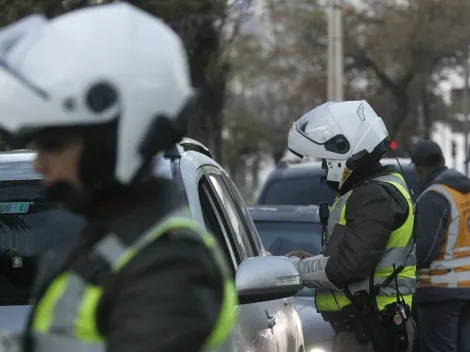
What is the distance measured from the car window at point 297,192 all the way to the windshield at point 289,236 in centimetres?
210

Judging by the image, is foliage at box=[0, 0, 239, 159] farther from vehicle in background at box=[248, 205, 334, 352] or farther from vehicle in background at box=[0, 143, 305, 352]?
vehicle in background at box=[0, 143, 305, 352]

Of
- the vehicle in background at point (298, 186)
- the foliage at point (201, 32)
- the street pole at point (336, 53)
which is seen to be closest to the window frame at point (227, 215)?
the foliage at point (201, 32)

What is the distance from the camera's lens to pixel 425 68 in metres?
40.4

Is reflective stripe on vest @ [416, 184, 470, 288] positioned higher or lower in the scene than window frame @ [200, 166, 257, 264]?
lower

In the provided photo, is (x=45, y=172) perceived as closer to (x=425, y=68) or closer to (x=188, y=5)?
(x=188, y=5)

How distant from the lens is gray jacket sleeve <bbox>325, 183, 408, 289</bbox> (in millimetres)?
4828

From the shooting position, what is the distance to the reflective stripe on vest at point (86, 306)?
1.86m

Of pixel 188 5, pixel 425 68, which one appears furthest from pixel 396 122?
pixel 188 5

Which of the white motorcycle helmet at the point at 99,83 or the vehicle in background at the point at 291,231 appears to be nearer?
the white motorcycle helmet at the point at 99,83

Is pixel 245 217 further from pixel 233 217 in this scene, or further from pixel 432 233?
pixel 432 233

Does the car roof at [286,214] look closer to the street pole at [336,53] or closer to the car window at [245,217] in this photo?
the car window at [245,217]

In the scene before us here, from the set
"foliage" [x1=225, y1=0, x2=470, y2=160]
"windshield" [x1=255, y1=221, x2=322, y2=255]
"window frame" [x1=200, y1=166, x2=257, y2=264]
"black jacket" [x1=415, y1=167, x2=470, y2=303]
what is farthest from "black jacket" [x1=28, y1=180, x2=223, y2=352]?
"foliage" [x1=225, y1=0, x2=470, y2=160]

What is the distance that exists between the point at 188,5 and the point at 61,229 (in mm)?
8525

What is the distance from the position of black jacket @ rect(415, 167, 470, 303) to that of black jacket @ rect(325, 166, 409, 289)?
150 centimetres
